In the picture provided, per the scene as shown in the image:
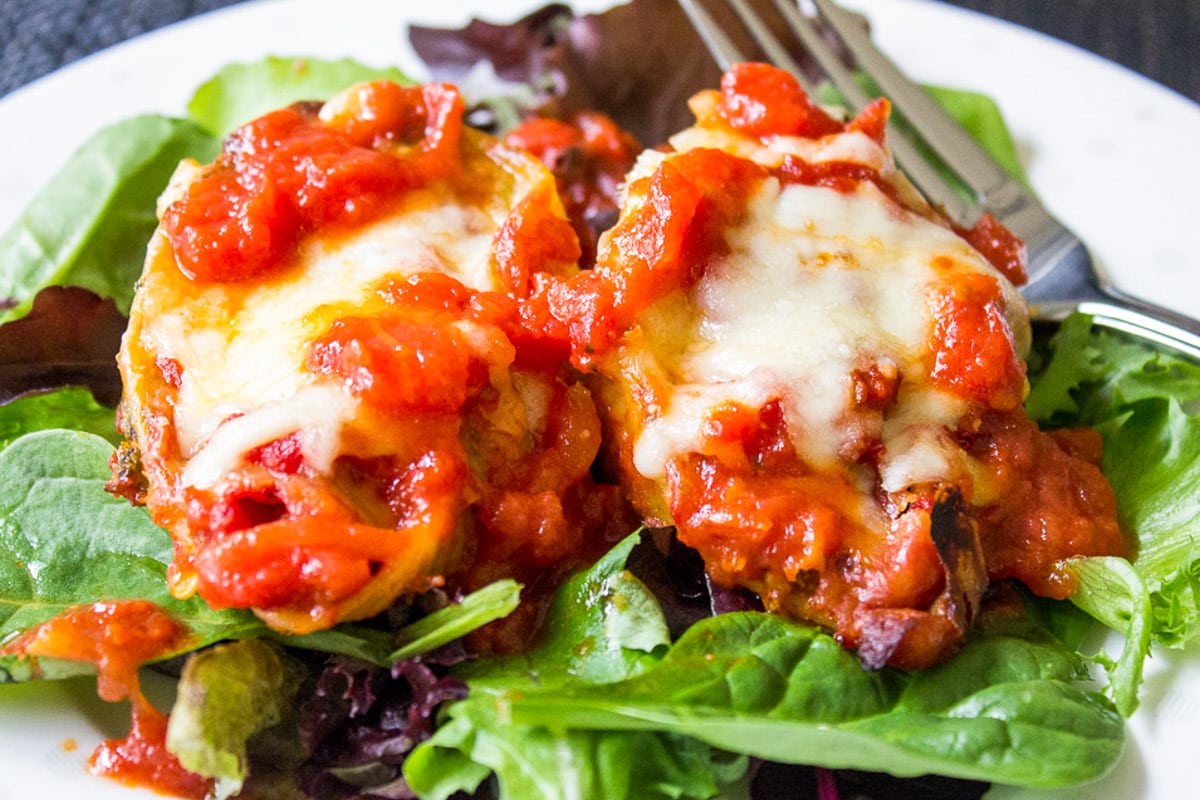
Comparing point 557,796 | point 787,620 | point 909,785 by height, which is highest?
point 557,796

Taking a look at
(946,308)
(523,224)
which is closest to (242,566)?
(523,224)

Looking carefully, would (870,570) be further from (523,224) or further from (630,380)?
(523,224)

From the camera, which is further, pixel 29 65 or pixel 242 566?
pixel 29 65

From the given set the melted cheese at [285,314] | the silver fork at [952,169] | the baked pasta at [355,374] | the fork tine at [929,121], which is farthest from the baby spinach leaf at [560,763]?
the fork tine at [929,121]

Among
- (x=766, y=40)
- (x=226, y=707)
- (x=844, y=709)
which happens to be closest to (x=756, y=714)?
(x=844, y=709)

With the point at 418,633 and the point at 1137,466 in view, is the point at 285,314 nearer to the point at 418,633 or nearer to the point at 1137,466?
the point at 418,633

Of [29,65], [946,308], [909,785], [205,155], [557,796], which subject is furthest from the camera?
[29,65]
